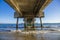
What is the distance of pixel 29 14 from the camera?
37.2 metres

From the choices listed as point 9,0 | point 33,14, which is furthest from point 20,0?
point 33,14

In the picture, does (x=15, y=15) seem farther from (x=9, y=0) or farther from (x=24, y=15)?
(x=9, y=0)

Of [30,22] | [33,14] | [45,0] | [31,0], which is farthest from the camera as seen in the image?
[30,22]

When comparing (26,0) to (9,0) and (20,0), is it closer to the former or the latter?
(20,0)

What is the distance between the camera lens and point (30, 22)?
52.1m

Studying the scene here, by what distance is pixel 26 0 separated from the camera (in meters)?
20.9

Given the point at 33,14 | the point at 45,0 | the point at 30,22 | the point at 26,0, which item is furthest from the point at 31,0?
the point at 30,22

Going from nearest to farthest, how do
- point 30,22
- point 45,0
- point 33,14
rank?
point 45,0
point 33,14
point 30,22

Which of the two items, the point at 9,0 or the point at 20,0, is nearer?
the point at 9,0

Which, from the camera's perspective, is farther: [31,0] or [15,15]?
[15,15]

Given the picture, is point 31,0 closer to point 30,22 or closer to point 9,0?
point 9,0

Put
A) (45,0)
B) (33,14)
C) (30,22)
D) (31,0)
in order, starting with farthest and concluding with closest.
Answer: (30,22) → (33,14) → (31,0) → (45,0)

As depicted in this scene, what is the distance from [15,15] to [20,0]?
1734cm

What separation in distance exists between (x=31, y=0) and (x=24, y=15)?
1680 centimetres
